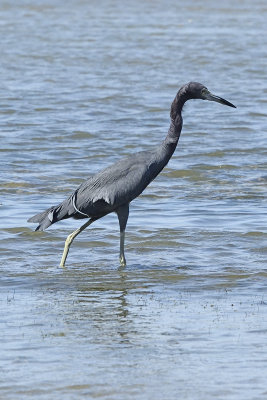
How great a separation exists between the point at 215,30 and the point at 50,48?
6351mm

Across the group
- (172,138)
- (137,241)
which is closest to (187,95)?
(172,138)

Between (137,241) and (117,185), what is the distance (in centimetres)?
126

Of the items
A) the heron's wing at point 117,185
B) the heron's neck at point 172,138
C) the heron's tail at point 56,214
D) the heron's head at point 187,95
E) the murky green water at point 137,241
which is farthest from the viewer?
the heron's head at point 187,95

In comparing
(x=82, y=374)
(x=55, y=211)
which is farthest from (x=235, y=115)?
(x=82, y=374)

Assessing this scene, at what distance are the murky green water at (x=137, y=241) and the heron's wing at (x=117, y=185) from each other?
0.60 m

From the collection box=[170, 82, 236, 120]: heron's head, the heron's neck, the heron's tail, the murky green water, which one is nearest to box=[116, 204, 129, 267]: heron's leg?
the murky green water

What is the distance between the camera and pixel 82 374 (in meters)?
6.14

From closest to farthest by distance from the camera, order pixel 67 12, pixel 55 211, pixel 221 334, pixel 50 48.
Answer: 1. pixel 221 334
2. pixel 55 211
3. pixel 50 48
4. pixel 67 12

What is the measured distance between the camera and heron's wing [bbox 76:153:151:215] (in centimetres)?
921

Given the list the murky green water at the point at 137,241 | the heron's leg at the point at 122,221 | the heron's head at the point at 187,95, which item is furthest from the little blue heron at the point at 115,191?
the murky green water at the point at 137,241

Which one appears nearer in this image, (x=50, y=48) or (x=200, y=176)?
(x=200, y=176)

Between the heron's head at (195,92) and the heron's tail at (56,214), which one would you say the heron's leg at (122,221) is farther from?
the heron's head at (195,92)

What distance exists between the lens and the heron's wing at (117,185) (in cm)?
921

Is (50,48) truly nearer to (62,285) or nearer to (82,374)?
(62,285)
